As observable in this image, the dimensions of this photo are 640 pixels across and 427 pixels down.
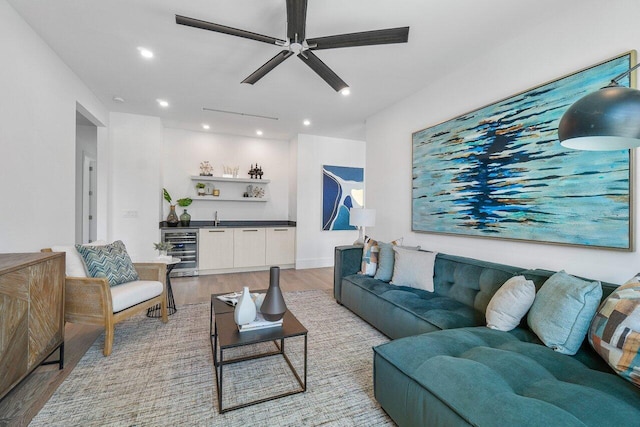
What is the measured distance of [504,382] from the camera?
121 centimetres

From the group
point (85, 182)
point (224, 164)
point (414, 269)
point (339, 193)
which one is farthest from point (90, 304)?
point (339, 193)

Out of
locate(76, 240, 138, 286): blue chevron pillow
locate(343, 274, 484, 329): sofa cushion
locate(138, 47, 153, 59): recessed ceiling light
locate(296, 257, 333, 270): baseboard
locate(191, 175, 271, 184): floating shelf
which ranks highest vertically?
locate(138, 47, 153, 59): recessed ceiling light

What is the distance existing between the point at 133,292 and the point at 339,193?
4208 mm

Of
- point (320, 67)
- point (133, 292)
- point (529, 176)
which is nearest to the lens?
point (529, 176)

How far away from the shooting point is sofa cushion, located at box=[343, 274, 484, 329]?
2053mm

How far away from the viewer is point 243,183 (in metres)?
5.80

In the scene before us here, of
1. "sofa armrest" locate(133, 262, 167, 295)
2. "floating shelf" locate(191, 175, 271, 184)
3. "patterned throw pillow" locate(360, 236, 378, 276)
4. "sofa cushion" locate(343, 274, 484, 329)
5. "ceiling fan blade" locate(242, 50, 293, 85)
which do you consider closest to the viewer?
"sofa cushion" locate(343, 274, 484, 329)

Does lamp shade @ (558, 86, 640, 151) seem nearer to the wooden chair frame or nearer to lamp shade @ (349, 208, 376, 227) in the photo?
lamp shade @ (349, 208, 376, 227)

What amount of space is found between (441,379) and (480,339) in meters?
0.55

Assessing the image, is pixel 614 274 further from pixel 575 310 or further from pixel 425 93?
pixel 425 93

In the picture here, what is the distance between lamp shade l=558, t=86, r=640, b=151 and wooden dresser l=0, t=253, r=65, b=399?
2.85 meters

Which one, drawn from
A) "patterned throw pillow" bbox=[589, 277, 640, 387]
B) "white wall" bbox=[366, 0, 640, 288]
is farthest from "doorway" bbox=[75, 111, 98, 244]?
"patterned throw pillow" bbox=[589, 277, 640, 387]

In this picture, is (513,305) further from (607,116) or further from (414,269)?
(607,116)

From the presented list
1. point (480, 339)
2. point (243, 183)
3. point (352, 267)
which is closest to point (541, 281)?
point (480, 339)
